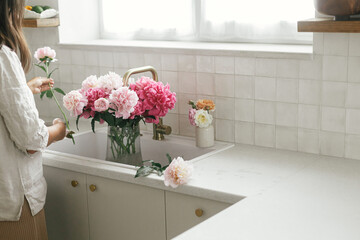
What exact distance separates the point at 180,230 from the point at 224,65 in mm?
765

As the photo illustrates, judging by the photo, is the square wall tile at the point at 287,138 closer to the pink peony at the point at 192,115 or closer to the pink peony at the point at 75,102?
the pink peony at the point at 192,115

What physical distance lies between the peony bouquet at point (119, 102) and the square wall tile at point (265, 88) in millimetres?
359

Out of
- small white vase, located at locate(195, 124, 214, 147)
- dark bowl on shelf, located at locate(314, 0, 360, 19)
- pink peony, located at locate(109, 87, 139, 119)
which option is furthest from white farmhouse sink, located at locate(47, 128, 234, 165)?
dark bowl on shelf, located at locate(314, 0, 360, 19)

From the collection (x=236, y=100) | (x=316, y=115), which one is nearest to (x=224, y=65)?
(x=236, y=100)

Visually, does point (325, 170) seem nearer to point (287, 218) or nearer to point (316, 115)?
point (316, 115)

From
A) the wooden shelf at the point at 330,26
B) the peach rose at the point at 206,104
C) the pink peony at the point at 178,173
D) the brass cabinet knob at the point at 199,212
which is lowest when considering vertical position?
the brass cabinet knob at the point at 199,212

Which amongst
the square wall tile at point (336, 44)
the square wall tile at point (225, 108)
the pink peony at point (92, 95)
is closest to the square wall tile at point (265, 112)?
the square wall tile at point (225, 108)

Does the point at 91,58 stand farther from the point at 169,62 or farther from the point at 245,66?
the point at 245,66

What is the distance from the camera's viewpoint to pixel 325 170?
6.89 feet

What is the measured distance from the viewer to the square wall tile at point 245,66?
7.80ft

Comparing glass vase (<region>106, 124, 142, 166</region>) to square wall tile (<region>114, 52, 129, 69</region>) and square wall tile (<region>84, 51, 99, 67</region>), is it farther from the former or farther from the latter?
square wall tile (<region>84, 51, 99, 67</region>)

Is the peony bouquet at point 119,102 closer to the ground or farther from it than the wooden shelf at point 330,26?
closer to the ground

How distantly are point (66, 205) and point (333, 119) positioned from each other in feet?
3.71

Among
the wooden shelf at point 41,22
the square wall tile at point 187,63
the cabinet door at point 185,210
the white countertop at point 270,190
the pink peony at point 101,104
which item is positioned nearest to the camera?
the white countertop at point 270,190
